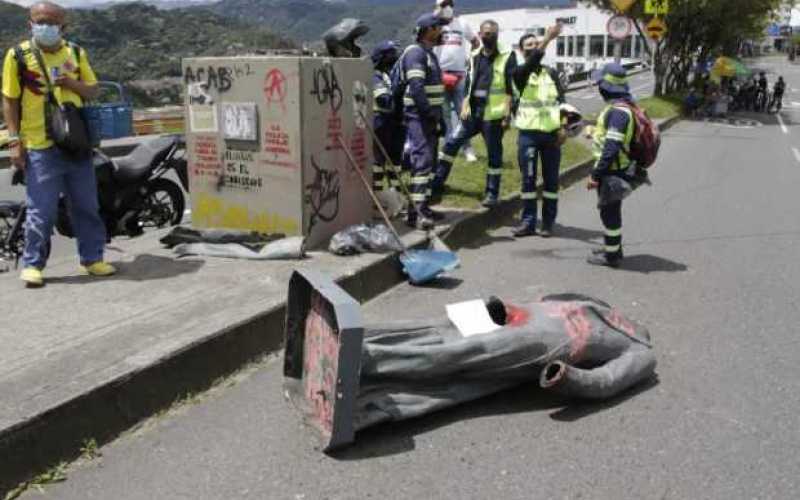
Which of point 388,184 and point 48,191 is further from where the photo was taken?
point 388,184

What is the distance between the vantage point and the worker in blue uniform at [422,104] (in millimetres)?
7305

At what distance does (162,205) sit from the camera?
26.8 ft

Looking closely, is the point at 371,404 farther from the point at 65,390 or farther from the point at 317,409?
the point at 65,390

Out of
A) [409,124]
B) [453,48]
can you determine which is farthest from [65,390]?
A: [453,48]

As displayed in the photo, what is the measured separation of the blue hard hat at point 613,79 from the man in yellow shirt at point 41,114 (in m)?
4.00

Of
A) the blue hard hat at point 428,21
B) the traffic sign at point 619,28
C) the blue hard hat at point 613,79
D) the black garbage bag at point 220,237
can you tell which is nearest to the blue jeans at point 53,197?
A: the black garbage bag at point 220,237

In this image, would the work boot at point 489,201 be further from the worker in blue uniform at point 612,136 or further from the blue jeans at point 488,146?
the worker in blue uniform at point 612,136

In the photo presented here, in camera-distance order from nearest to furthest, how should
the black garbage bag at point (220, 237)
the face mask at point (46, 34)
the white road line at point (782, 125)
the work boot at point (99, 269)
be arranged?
the face mask at point (46, 34) → the work boot at point (99, 269) → the black garbage bag at point (220, 237) → the white road line at point (782, 125)

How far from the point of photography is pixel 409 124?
7.48m

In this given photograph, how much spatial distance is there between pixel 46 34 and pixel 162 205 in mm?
3103

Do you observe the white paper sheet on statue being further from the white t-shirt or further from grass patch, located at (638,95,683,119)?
grass patch, located at (638,95,683,119)

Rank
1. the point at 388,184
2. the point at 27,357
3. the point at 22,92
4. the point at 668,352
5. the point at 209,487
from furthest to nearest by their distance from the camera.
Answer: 1. the point at 388,184
2. the point at 22,92
3. the point at 668,352
4. the point at 27,357
5. the point at 209,487

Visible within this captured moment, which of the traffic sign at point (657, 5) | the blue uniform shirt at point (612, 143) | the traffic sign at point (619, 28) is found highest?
the traffic sign at point (657, 5)

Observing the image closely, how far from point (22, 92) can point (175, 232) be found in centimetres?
175
